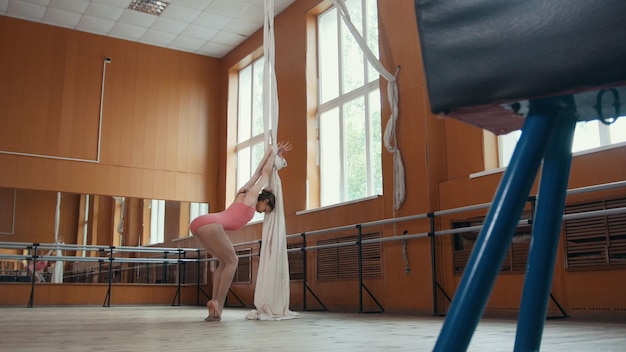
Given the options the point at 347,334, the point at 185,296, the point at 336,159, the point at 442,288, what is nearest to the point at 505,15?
the point at 347,334

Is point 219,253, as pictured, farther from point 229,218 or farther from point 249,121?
point 249,121

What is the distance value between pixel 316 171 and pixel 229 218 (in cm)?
327

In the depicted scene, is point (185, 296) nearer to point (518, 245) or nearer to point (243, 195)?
point (243, 195)

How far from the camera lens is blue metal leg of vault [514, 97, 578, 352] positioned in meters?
0.60

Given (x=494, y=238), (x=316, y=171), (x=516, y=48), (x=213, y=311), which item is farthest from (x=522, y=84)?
(x=316, y=171)

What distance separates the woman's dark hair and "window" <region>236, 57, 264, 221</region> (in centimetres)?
447

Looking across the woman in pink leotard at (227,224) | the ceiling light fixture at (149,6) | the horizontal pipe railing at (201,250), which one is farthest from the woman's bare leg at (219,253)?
the ceiling light fixture at (149,6)

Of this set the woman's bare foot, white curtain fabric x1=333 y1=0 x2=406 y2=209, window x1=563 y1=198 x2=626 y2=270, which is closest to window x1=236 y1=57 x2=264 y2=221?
white curtain fabric x1=333 y1=0 x2=406 y2=209

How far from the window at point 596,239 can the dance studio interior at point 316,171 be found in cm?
2

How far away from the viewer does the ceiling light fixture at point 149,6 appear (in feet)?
29.4

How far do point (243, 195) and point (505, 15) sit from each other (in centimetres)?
499

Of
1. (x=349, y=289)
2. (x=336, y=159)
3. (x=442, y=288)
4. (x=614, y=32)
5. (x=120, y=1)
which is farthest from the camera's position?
(x=120, y=1)

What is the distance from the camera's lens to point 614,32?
0.48m

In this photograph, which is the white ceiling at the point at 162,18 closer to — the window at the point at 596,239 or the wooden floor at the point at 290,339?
the window at the point at 596,239
